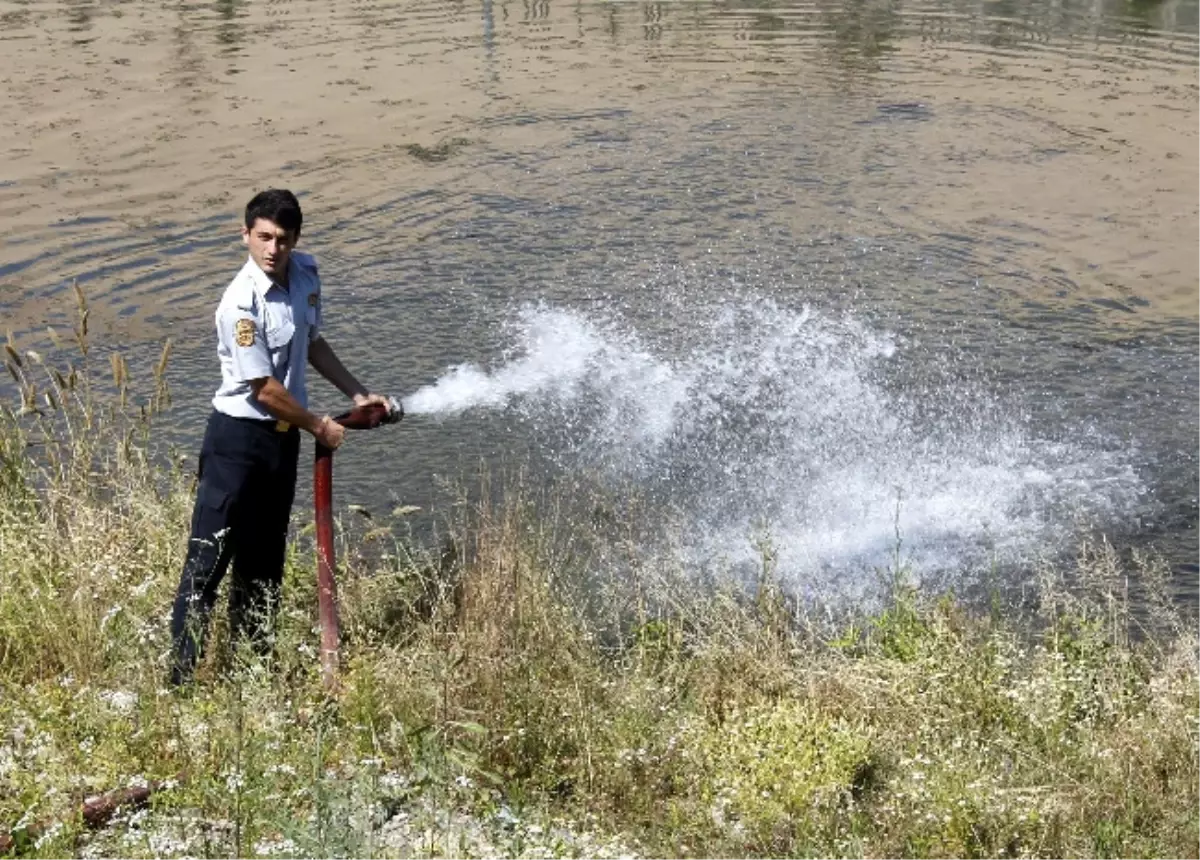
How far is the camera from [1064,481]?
27.5ft

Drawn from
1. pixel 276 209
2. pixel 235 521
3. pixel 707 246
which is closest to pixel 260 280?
pixel 276 209

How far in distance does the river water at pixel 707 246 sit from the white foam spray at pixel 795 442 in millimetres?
27

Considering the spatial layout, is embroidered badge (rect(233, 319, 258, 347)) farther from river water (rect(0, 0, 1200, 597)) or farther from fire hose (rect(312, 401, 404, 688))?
river water (rect(0, 0, 1200, 597))

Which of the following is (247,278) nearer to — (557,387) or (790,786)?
(790,786)

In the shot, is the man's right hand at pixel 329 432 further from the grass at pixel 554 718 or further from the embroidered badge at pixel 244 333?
the grass at pixel 554 718

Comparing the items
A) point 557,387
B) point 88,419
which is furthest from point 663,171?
→ point 88,419

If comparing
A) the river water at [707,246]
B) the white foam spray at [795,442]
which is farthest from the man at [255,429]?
the white foam spray at [795,442]

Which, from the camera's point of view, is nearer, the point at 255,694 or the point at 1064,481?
the point at 255,694

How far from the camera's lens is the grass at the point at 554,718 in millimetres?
4777

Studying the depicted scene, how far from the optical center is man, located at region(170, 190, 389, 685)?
5414 mm

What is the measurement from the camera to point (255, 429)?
555 centimetres

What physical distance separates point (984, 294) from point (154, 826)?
8.13 m

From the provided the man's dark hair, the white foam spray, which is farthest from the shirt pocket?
the white foam spray

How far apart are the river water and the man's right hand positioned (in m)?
1.88
